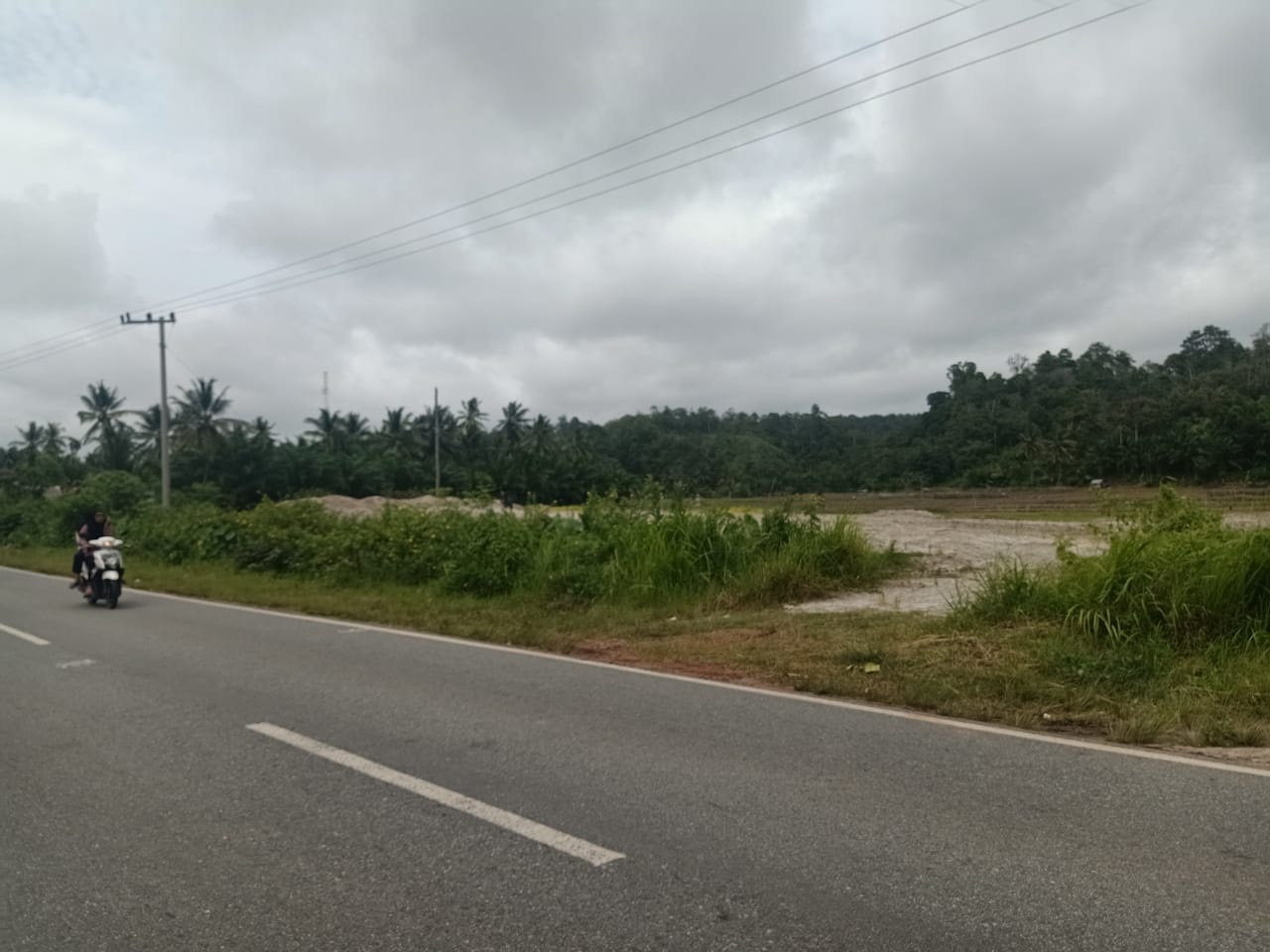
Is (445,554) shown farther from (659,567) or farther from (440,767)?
(440,767)

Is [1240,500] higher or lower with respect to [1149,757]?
higher

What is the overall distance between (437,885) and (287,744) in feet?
8.74

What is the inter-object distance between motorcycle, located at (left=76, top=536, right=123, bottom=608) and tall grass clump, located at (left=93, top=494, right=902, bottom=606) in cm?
352

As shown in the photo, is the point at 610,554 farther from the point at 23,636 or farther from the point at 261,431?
the point at 261,431

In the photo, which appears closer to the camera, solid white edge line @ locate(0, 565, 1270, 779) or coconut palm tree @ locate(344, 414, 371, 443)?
solid white edge line @ locate(0, 565, 1270, 779)

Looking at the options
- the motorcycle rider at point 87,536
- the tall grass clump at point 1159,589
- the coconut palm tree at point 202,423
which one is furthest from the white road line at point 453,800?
the coconut palm tree at point 202,423

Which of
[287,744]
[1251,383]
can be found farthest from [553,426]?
[287,744]

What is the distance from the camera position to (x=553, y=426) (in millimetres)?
92938

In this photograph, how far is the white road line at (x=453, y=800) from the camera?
14.1 ft

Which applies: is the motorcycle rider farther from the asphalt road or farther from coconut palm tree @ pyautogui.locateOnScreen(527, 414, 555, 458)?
coconut palm tree @ pyautogui.locateOnScreen(527, 414, 555, 458)

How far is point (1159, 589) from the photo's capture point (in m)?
8.70

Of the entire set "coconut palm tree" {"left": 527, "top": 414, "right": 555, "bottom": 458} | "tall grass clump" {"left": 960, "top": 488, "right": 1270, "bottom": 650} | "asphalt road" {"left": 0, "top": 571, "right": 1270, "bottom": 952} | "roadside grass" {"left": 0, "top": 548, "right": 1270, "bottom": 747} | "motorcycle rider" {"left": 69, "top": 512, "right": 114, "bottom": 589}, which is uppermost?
"coconut palm tree" {"left": 527, "top": 414, "right": 555, "bottom": 458}

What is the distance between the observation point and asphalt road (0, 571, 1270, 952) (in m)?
3.59

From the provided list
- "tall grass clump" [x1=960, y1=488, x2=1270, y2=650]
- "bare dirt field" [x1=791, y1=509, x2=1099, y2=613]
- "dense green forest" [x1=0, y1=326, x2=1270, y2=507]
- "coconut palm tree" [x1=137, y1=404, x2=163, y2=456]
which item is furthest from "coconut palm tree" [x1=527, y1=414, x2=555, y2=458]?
"tall grass clump" [x1=960, y1=488, x2=1270, y2=650]
